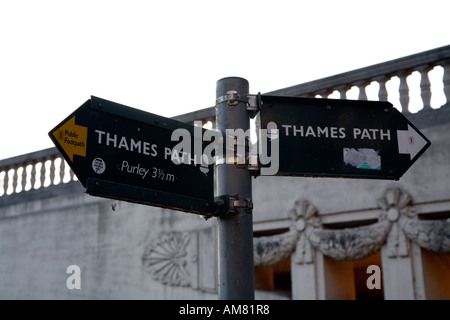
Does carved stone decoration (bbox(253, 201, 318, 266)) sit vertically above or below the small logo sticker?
above

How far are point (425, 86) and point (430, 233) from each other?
1810 millimetres

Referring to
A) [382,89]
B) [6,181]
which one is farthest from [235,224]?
[6,181]

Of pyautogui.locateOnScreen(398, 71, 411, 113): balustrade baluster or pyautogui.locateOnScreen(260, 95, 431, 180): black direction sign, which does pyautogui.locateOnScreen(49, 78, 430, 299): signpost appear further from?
pyautogui.locateOnScreen(398, 71, 411, 113): balustrade baluster

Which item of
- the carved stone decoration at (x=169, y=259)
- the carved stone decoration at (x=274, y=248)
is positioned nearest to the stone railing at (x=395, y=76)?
the carved stone decoration at (x=274, y=248)

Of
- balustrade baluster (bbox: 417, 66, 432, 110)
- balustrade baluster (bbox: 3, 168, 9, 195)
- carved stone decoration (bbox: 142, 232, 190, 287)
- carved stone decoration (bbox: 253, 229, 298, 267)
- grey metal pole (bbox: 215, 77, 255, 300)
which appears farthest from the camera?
balustrade baluster (bbox: 3, 168, 9, 195)

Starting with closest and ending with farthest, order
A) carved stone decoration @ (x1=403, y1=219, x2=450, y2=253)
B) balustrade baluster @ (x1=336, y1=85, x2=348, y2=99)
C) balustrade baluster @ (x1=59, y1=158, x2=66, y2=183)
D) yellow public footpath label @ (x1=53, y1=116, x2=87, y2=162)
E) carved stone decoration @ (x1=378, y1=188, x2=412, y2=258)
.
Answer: yellow public footpath label @ (x1=53, y1=116, x2=87, y2=162)
carved stone decoration @ (x1=403, y1=219, x2=450, y2=253)
carved stone decoration @ (x1=378, y1=188, x2=412, y2=258)
balustrade baluster @ (x1=336, y1=85, x2=348, y2=99)
balustrade baluster @ (x1=59, y1=158, x2=66, y2=183)

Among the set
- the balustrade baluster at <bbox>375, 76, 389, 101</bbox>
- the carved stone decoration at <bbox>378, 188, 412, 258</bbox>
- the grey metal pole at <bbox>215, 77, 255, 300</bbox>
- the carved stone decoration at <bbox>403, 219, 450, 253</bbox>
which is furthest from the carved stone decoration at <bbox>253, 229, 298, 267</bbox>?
the grey metal pole at <bbox>215, 77, 255, 300</bbox>

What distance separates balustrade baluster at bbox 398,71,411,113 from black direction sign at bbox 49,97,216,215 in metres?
5.02

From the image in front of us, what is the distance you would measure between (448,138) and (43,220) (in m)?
6.67

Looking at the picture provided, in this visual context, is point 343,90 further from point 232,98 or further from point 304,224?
point 232,98

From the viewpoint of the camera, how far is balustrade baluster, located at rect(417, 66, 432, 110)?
7.77 meters

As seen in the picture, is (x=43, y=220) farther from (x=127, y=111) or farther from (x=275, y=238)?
(x=127, y=111)

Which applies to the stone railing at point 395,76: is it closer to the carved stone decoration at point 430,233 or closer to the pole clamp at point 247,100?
the carved stone decoration at point 430,233

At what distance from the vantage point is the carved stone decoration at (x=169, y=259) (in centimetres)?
916
